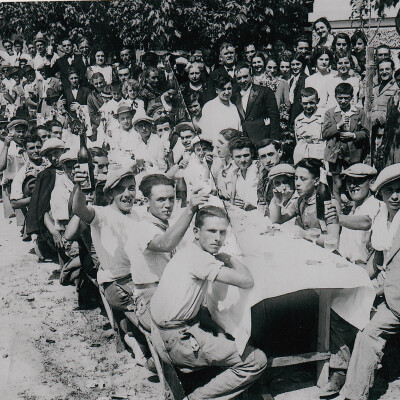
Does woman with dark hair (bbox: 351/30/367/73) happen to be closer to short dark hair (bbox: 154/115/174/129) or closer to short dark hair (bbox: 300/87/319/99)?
short dark hair (bbox: 300/87/319/99)

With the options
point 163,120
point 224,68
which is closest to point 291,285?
point 163,120

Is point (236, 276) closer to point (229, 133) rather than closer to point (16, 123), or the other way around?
point (229, 133)

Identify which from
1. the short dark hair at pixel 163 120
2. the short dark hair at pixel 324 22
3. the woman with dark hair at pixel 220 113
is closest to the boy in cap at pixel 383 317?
the woman with dark hair at pixel 220 113

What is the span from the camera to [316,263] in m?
2.95

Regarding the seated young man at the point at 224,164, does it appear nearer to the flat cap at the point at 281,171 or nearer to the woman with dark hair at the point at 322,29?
the flat cap at the point at 281,171

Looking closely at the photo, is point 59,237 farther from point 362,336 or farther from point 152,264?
point 362,336

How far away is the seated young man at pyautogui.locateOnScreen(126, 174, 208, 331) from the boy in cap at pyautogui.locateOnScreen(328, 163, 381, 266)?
3.21 ft

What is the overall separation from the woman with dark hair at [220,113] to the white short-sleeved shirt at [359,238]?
7.19 feet

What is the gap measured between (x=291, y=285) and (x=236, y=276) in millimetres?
296

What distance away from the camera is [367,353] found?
115 inches

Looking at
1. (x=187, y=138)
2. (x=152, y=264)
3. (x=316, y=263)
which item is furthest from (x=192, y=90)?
(x=316, y=263)

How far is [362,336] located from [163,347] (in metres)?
0.99

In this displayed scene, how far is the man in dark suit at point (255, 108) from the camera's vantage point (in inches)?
225

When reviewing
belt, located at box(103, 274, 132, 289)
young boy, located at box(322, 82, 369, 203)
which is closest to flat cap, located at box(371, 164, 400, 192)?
belt, located at box(103, 274, 132, 289)
